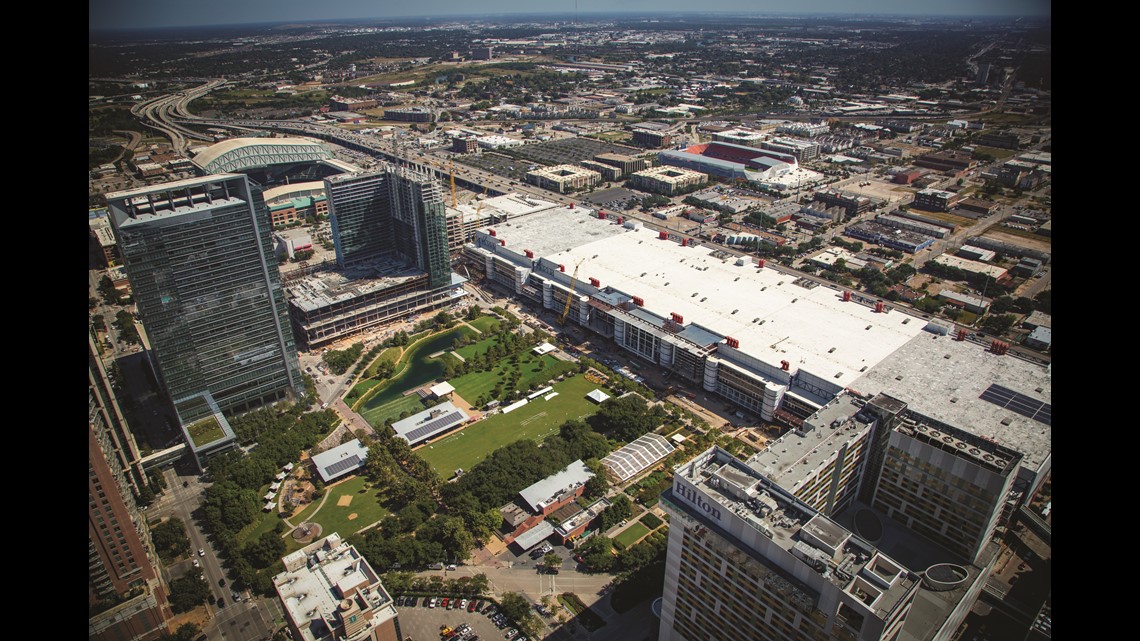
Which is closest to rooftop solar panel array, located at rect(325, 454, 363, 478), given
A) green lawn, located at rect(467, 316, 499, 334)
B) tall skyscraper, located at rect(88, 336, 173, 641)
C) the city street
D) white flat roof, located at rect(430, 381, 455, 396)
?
the city street

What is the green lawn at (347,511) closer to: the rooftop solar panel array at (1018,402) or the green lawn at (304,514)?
the green lawn at (304,514)

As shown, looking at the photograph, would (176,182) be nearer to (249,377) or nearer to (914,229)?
(249,377)

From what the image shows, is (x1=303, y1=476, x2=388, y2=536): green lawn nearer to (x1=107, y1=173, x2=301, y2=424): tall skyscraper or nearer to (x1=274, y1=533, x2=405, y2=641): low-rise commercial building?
(x1=274, y1=533, x2=405, y2=641): low-rise commercial building

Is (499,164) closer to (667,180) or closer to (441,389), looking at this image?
(667,180)

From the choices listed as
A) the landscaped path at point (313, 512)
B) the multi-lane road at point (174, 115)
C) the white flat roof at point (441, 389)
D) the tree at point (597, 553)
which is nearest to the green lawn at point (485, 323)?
the white flat roof at point (441, 389)

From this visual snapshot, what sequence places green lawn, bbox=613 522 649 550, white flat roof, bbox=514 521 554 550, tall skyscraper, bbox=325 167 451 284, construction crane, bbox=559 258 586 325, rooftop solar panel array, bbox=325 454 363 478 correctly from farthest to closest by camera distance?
1. construction crane, bbox=559 258 586 325
2. tall skyscraper, bbox=325 167 451 284
3. rooftop solar panel array, bbox=325 454 363 478
4. green lawn, bbox=613 522 649 550
5. white flat roof, bbox=514 521 554 550

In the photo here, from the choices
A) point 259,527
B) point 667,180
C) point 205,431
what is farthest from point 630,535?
point 667,180
